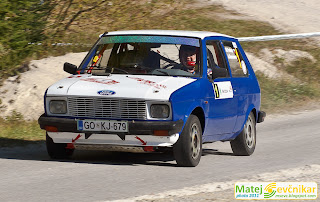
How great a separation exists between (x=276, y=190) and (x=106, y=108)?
241cm

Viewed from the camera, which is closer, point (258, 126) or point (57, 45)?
point (258, 126)

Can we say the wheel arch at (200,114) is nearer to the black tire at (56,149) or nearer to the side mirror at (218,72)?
the side mirror at (218,72)

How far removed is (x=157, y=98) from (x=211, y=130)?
143 cm

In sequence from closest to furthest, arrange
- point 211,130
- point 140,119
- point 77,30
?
point 140,119
point 211,130
point 77,30

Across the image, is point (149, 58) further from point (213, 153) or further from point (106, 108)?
point (213, 153)

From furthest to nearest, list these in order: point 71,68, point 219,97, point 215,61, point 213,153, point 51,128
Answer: point 213,153
point 215,61
point 71,68
point 219,97
point 51,128

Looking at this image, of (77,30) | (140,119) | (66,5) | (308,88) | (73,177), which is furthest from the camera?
(66,5)

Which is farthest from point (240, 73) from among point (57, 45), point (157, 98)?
point (57, 45)

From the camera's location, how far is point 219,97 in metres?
10.4

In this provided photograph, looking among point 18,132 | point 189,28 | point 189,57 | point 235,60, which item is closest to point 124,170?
point 189,57

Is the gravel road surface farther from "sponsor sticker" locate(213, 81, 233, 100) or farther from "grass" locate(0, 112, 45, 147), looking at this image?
"sponsor sticker" locate(213, 81, 233, 100)

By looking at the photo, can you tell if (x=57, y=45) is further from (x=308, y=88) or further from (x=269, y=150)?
(x=269, y=150)

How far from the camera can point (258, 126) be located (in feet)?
51.3

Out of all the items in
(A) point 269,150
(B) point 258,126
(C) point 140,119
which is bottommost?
(B) point 258,126
